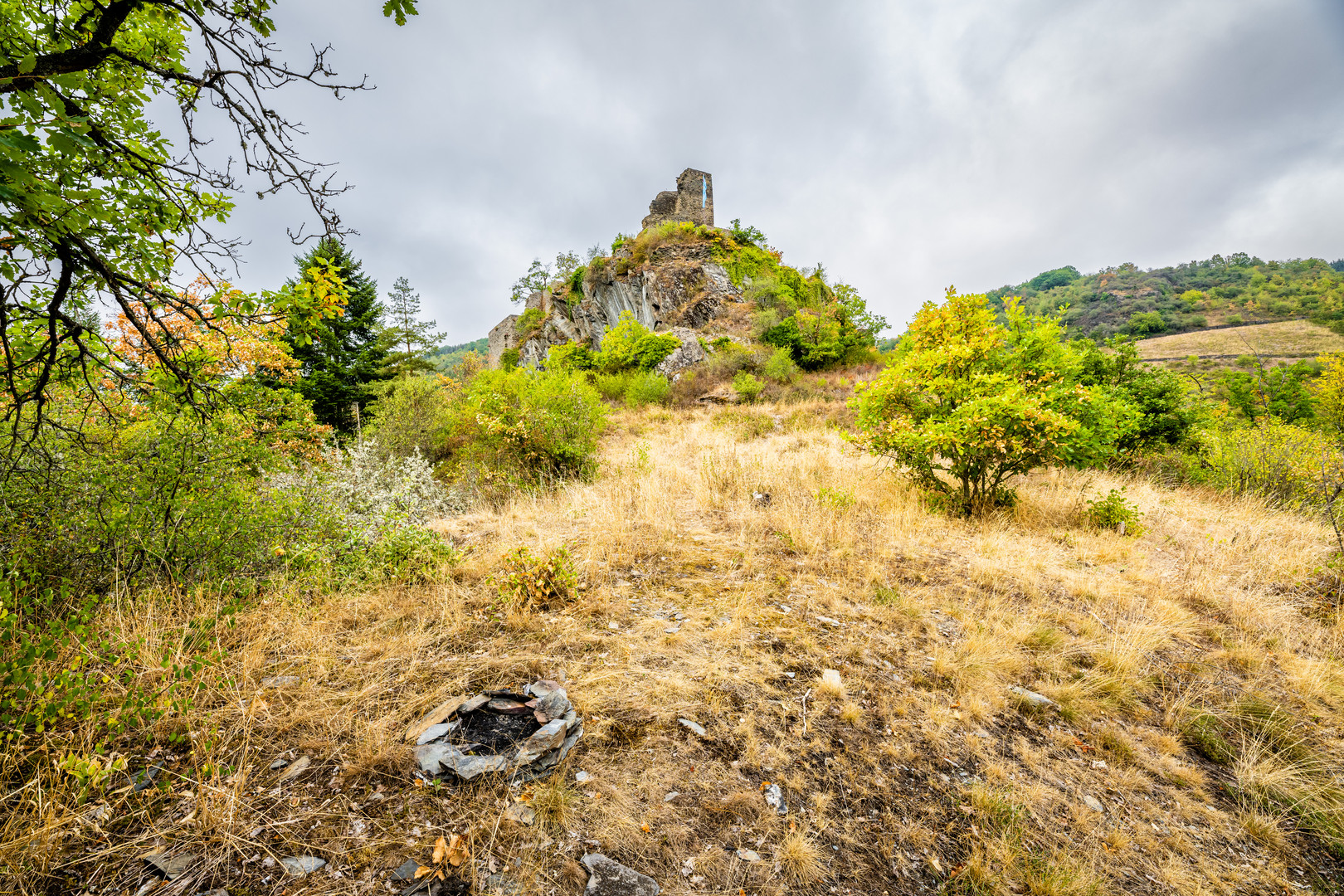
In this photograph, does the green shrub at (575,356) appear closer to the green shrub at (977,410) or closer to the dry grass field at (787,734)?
the green shrub at (977,410)

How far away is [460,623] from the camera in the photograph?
3479 mm

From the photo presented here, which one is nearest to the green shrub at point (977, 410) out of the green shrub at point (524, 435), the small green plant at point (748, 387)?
the green shrub at point (524, 435)

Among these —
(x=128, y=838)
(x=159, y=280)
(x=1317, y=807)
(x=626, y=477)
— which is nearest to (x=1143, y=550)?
(x=1317, y=807)

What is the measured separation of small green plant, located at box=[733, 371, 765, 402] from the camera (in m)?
18.2

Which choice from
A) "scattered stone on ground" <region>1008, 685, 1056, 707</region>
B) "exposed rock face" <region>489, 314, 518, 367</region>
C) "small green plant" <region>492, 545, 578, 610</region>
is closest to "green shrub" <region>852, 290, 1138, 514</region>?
Result: "scattered stone on ground" <region>1008, 685, 1056, 707</region>

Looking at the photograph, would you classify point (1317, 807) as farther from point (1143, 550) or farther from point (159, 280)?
point (159, 280)

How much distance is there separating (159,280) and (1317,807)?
7.03m

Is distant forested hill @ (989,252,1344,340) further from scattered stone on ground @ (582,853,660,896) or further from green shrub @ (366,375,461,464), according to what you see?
scattered stone on ground @ (582,853,660,896)

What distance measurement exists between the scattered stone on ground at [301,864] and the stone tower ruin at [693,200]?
1382 inches

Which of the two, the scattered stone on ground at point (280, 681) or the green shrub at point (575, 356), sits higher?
the green shrub at point (575, 356)

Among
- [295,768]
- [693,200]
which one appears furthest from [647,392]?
[693,200]

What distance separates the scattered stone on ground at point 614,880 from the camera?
5.65 feet

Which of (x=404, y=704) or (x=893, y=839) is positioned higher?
(x=404, y=704)

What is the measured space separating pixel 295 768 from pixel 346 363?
18.6m
